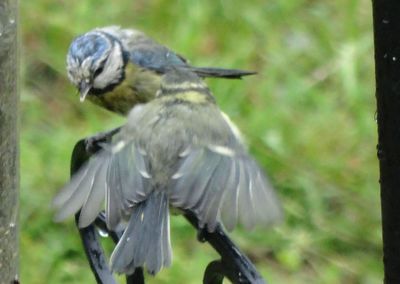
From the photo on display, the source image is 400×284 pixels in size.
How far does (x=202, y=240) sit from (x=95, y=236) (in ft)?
0.76

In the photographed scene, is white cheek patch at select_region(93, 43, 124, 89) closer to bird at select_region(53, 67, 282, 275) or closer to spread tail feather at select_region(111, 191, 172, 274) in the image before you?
bird at select_region(53, 67, 282, 275)

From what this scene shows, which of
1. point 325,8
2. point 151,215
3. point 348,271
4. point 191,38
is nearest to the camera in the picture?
point 151,215

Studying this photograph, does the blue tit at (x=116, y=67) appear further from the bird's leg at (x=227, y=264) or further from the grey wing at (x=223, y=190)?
the bird's leg at (x=227, y=264)

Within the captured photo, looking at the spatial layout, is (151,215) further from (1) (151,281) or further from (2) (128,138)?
(1) (151,281)

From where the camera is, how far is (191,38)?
11.4ft

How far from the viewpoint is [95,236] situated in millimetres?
2006

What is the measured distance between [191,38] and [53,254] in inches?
32.6

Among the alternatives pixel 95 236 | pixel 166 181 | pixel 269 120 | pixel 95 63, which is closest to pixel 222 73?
pixel 166 181

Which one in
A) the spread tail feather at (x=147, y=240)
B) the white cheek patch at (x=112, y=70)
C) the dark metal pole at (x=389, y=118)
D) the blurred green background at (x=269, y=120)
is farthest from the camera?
the blurred green background at (x=269, y=120)

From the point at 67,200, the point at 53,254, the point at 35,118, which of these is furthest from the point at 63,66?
the point at 67,200

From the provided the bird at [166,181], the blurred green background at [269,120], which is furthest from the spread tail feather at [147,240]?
the blurred green background at [269,120]

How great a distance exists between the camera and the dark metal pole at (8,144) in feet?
6.26

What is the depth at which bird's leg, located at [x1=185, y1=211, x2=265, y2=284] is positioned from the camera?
5.12 ft

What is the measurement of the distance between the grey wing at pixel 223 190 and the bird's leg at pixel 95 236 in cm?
15
